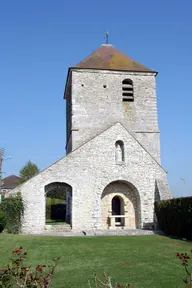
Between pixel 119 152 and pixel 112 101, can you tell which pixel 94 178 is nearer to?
pixel 119 152

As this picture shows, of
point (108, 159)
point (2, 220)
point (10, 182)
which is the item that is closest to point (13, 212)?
point (2, 220)

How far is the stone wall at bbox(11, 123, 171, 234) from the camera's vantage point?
15898 millimetres

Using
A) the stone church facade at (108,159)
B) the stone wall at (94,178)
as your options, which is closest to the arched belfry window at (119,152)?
the stone church facade at (108,159)

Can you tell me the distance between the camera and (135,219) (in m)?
17.7

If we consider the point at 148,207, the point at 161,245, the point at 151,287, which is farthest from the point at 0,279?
the point at 148,207

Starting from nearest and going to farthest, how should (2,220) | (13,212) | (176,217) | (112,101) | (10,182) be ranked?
(176,217), (2,220), (13,212), (112,101), (10,182)

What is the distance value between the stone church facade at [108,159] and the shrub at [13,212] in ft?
1.12

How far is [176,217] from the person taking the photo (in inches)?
553

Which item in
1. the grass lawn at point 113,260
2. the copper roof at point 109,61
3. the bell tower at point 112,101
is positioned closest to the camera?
the grass lawn at point 113,260

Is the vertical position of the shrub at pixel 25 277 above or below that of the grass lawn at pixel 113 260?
above

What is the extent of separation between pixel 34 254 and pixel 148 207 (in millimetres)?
9189

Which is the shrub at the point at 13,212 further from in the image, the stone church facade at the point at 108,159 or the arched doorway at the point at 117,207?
the arched doorway at the point at 117,207

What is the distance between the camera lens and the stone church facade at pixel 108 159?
16.3m

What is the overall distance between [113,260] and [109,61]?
54.1ft
